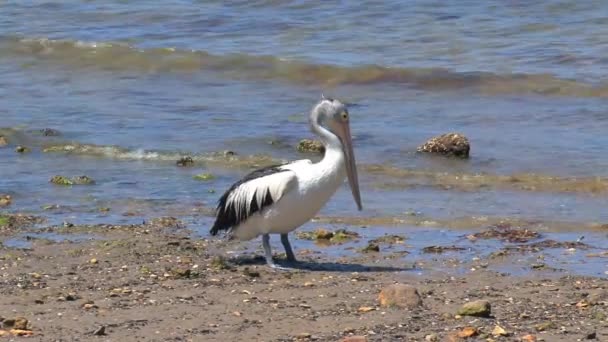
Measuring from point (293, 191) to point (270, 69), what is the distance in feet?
31.0

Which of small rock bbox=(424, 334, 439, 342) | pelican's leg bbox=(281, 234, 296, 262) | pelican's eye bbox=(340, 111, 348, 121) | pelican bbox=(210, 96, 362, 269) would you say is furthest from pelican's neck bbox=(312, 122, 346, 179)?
small rock bbox=(424, 334, 439, 342)

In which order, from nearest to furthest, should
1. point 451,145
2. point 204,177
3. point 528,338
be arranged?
point 528,338, point 204,177, point 451,145

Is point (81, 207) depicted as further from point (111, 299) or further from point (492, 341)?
point (492, 341)

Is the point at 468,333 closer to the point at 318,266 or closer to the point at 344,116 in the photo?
the point at 318,266

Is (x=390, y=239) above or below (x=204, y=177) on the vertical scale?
above

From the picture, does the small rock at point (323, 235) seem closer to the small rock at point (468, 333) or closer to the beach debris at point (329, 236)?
the beach debris at point (329, 236)

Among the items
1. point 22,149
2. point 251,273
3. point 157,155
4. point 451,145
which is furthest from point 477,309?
point 22,149

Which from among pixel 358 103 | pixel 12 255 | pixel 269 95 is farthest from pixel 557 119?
pixel 12 255

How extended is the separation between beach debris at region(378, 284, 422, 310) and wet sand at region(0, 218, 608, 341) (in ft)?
0.20

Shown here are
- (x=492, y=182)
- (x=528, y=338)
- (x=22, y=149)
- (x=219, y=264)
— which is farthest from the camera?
(x=22, y=149)

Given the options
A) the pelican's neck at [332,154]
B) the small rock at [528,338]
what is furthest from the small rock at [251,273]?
the small rock at [528,338]

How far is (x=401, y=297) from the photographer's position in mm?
7520

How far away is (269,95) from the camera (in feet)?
55.0

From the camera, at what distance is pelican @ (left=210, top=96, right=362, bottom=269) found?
8.91m
